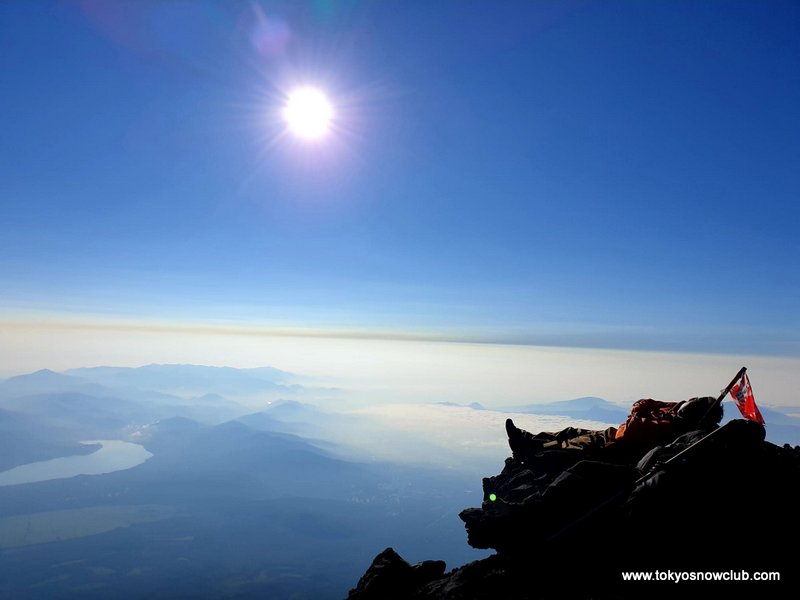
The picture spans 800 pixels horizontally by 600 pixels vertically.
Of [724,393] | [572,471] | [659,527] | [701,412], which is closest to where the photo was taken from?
[659,527]

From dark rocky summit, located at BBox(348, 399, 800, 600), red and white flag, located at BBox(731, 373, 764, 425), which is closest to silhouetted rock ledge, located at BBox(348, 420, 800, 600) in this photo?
dark rocky summit, located at BBox(348, 399, 800, 600)

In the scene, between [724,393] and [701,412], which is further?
[701,412]

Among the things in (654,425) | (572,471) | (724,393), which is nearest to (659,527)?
(572,471)

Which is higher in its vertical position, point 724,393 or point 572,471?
point 724,393

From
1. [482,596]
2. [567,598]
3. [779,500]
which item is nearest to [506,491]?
[482,596]

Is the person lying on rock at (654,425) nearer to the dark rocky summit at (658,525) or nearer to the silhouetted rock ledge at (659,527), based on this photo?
the dark rocky summit at (658,525)

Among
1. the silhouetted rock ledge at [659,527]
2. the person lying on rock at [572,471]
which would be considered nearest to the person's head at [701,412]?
the person lying on rock at [572,471]

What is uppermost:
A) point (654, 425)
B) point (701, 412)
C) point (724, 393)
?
point (724, 393)

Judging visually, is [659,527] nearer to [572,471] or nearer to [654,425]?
[572,471]
